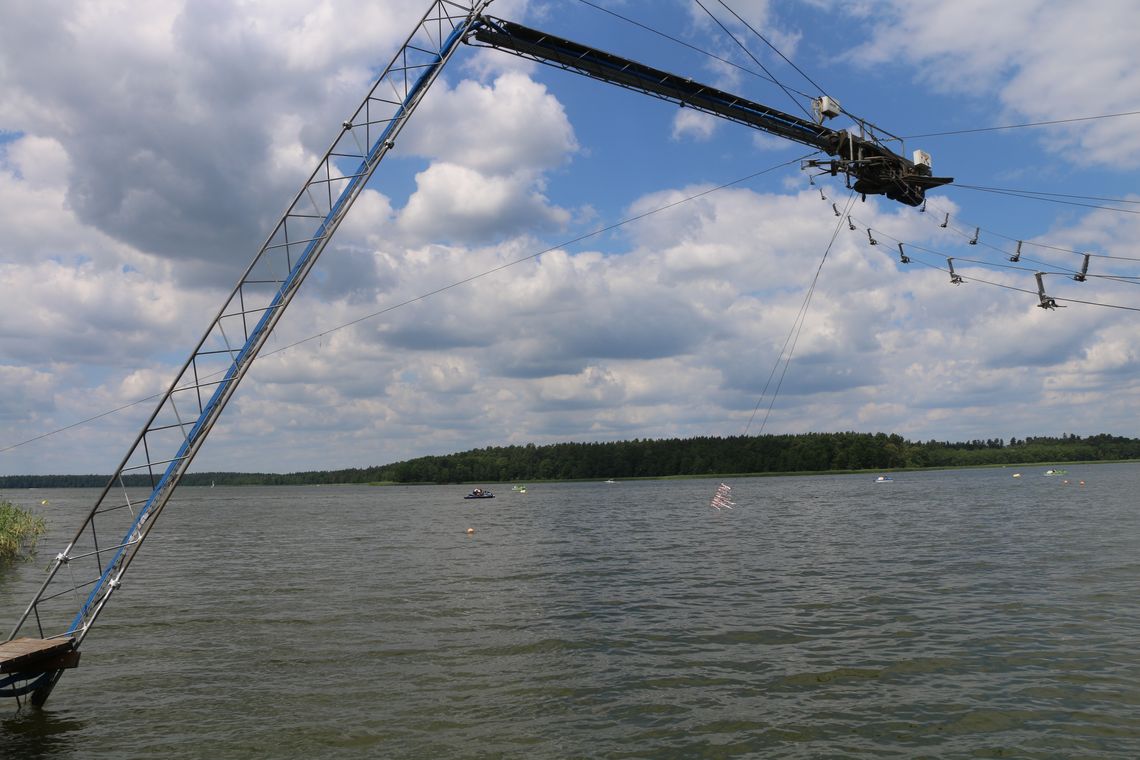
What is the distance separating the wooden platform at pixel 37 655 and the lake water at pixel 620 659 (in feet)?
5.36

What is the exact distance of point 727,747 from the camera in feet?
52.3

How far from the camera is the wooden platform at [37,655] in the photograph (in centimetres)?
1698

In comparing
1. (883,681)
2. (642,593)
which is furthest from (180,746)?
(642,593)

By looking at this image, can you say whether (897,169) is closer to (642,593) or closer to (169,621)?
(642,593)

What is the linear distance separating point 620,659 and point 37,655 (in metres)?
15.6

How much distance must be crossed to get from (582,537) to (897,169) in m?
47.6

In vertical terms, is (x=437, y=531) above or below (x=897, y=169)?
below

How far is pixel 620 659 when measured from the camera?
23.3 meters

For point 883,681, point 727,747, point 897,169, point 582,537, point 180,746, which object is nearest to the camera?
point 727,747

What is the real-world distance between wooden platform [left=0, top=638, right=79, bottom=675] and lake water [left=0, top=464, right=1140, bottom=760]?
163cm

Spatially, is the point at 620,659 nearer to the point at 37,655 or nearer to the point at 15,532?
the point at 37,655

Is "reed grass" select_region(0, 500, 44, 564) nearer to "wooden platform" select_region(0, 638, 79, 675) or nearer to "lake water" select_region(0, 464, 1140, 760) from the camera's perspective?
"lake water" select_region(0, 464, 1140, 760)

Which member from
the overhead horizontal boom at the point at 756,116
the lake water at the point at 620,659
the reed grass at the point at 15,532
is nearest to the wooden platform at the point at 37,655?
the lake water at the point at 620,659

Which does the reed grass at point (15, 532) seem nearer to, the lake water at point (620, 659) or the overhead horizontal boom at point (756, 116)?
the lake water at point (620, 659)
